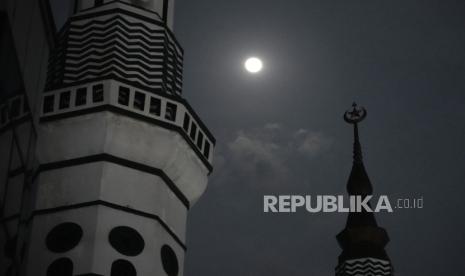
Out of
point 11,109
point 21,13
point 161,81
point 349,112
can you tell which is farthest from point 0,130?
point 349,112

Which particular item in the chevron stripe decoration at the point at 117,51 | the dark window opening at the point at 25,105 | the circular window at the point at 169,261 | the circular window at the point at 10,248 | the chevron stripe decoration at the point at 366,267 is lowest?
the circular window at the point at 10,248

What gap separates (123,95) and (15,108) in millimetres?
6836

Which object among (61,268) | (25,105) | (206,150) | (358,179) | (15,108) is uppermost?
(358,179)

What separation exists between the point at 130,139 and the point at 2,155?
7.23 metres

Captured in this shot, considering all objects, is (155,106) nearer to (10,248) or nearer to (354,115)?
(10,248)

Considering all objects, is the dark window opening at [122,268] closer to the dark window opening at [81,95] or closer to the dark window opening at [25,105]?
the dark window opening at [81,95]

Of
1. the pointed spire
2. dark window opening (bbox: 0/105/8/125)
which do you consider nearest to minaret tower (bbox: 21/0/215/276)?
dark window opening (bbox: 0/105/8/125)

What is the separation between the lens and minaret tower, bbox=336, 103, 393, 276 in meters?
33.9

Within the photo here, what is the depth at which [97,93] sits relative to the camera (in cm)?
1762

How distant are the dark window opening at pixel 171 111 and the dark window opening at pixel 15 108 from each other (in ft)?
23.0

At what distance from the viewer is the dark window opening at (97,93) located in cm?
1750

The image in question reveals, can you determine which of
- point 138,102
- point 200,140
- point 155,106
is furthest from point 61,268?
point 200,140

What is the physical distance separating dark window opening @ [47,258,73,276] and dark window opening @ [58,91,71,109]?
12.2 feet

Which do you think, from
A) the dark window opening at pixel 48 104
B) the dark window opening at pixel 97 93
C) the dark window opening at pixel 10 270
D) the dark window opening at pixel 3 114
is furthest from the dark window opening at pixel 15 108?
the dark window opening at pixel 48 104
